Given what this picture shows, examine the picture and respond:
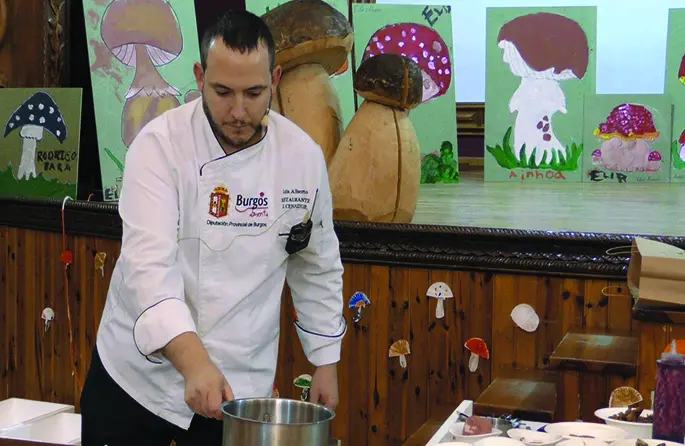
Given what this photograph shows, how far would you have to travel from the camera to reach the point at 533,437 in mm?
1591

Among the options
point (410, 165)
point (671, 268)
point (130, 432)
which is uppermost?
point (410, 165)

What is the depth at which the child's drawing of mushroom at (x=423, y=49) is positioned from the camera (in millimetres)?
5039

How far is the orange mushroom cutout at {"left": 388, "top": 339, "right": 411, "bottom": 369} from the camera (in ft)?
9.14

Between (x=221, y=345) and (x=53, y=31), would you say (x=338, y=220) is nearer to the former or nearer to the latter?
(x=221, y=345)

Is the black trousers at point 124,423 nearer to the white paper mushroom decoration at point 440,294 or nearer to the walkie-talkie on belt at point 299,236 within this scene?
the walkie-talkie on belt at point 299,236

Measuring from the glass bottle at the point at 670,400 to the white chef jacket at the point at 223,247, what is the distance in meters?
0.59

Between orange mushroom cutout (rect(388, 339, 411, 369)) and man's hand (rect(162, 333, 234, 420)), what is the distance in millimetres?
1376

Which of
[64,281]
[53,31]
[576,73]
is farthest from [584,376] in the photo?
[576,73]

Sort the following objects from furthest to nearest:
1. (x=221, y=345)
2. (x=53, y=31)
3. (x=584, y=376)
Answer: (x=53, y=31)
(x=584, y=376)
(x=221, y=345)

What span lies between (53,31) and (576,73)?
2.64 metres

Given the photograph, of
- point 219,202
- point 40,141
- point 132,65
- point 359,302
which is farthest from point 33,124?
point 219,202

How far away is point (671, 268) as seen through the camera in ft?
6.29

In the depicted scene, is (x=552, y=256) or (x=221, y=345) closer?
(x=221, y=345)

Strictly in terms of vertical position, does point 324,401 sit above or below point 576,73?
below
